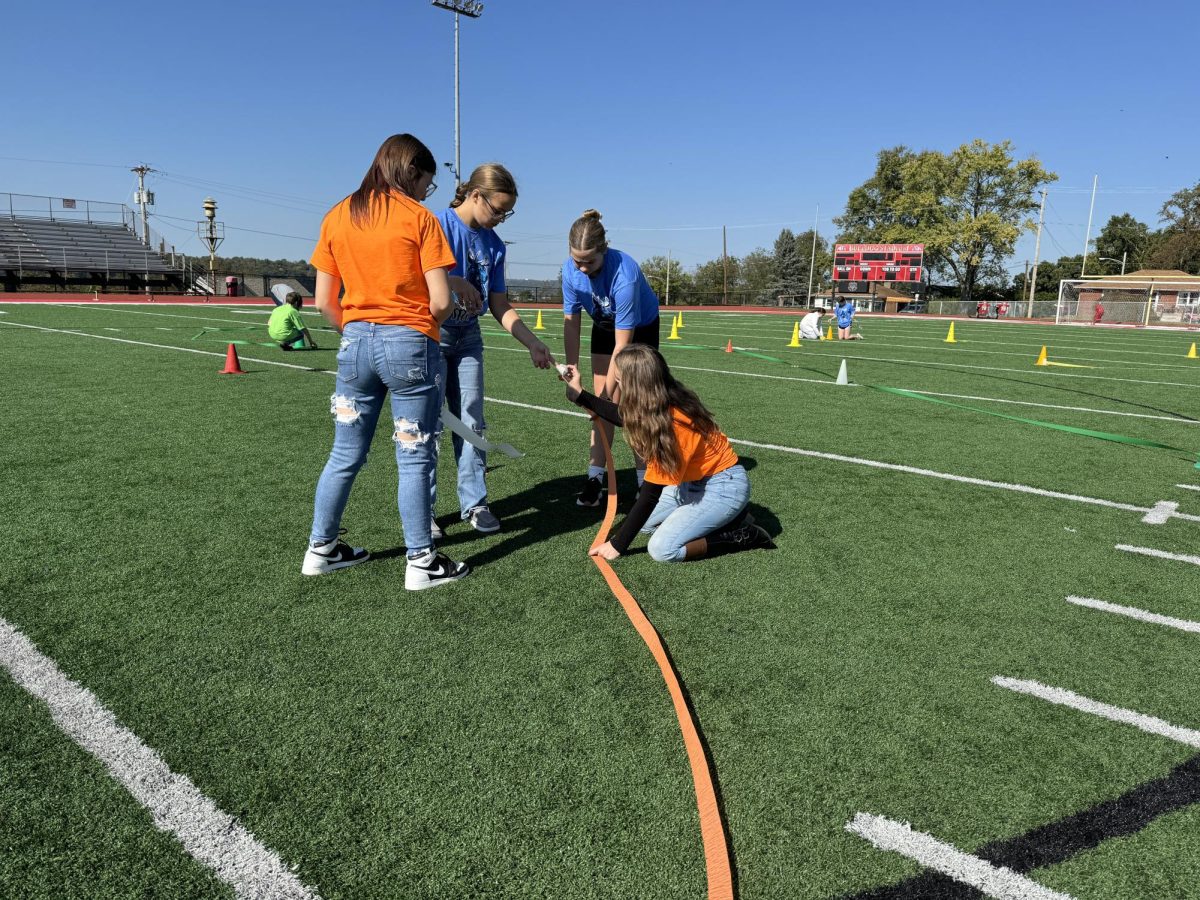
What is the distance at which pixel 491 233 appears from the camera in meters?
4.12

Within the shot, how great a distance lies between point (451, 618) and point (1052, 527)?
146 inches

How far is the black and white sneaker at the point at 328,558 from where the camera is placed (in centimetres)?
359

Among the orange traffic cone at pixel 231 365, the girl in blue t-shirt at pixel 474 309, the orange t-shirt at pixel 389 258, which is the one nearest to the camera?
the orange t-shirt at pixel 389 258

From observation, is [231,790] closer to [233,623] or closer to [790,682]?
[233,623]

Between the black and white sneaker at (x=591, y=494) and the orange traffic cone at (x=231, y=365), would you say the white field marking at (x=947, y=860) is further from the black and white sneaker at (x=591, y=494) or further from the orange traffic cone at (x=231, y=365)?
the orange traffic cone at (x=231, y=365)

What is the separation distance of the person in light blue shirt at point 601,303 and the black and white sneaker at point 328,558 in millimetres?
1656

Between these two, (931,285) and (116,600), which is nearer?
(116,600)

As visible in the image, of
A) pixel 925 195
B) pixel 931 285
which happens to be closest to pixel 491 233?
pixel 925 195

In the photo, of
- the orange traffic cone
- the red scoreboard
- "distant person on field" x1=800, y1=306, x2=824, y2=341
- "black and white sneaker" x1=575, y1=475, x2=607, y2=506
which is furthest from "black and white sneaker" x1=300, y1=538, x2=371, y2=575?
the red scoreboard

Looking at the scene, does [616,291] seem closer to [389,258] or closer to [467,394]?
[467,394]

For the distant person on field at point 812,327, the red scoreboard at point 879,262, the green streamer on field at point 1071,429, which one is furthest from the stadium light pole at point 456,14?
the red scoreboard at point 879,262

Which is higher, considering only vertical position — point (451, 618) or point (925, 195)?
point (925, 195)

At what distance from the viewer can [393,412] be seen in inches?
128

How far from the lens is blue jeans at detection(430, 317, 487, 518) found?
13.8ft
